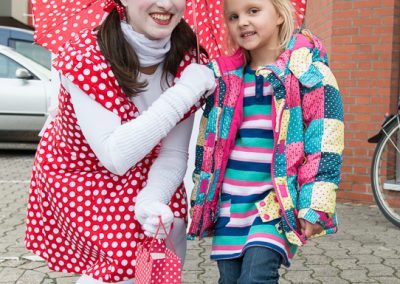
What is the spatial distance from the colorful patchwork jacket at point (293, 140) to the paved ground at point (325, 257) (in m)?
1.76

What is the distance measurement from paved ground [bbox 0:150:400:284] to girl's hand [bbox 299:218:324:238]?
5.93 ft

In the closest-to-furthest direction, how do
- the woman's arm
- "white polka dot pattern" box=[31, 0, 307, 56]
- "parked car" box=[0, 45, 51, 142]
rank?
1. the woman's arm
2. "white polka dot pattern" box=[31, 0, 307, 56]
3. "parked car" box=[0, 45, 51, 142]

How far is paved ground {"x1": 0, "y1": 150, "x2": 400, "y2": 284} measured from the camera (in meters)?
4.48

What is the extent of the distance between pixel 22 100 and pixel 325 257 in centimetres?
672

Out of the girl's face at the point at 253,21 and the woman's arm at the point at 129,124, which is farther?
the girl's face at the point at 253,21

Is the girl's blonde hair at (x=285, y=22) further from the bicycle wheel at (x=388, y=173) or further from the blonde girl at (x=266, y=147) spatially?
the bicycle wheel at (x=388, y=173)

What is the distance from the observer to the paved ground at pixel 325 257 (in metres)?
4.48

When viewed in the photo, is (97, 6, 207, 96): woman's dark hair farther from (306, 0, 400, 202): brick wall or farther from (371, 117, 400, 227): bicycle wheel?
(306, 0, 400, 202): brick wall

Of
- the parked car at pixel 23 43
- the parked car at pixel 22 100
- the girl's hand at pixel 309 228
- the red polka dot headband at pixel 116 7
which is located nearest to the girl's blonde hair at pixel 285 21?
the red polka dot headband at pixel 116 7

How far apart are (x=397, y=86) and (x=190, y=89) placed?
14.3ft

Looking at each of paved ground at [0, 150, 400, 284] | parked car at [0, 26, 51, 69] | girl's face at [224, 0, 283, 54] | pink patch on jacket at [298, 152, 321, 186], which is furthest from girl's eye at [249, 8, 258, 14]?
parked car at [0, 26, 51, 69]

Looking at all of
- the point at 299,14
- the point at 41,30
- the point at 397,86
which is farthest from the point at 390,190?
the point at 41,30

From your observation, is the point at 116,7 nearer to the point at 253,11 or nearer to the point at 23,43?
the point at 253,11

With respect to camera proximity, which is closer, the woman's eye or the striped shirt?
the striped shirt
